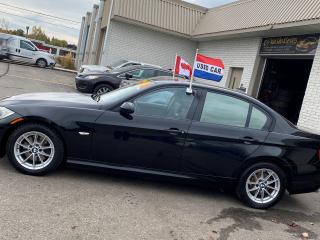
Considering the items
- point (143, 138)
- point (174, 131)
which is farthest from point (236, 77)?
point (143, 138)

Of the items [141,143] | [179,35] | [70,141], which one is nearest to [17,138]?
[70,141]

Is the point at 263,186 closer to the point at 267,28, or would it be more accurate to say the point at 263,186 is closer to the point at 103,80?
the point at 267,28

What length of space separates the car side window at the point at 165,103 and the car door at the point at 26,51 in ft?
75.5

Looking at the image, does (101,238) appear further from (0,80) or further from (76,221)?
(0,80)

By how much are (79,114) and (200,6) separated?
19.0 meters

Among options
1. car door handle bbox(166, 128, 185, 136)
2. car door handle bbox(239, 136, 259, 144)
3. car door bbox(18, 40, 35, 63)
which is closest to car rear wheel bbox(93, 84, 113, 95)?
car door handle bbox(166, 128, 185, 136)

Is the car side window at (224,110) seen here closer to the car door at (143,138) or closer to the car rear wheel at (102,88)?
the car door at (143,138)

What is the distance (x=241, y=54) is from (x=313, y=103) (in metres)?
5.42

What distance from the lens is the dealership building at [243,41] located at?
12.1 metres

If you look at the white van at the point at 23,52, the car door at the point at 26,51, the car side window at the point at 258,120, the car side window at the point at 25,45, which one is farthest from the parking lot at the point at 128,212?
the car side window at the point at 25,45

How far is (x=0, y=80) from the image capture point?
15.0 m

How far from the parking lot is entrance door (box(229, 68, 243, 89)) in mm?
10768

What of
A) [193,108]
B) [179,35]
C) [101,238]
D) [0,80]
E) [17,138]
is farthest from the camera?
[179,35]

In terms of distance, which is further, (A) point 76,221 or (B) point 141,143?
(B) point 141,143
